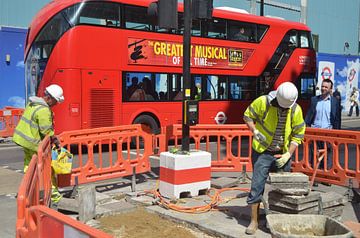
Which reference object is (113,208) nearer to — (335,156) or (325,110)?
(335,156)

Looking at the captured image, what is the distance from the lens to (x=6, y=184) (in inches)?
323

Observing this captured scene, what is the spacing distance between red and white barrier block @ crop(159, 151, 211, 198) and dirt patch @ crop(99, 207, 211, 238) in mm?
647

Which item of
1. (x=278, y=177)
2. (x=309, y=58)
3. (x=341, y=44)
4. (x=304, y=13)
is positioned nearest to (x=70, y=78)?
(x=278, y=177)

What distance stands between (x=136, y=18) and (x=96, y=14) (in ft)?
4.02

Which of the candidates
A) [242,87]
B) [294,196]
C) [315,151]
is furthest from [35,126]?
[242,87]

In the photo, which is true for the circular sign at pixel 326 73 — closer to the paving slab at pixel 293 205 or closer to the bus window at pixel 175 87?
the bus window at pixel 175 87

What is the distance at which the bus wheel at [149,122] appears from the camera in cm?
1296

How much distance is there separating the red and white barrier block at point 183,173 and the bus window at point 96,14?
606 cm

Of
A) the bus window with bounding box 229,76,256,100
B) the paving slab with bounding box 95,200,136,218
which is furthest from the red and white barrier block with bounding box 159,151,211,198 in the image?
the bus window with bounding box 229,76,256,100

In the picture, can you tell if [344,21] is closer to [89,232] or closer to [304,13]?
[304,13]

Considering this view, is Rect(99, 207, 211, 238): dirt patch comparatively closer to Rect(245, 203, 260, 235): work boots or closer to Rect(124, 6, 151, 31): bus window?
Rect(245, 203, 260, 235): work boots

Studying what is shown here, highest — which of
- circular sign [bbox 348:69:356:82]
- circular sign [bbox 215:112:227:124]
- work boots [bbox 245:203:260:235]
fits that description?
circular sign [bbox 348:69:356:82]

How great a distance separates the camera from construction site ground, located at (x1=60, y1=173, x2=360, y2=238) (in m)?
5.46

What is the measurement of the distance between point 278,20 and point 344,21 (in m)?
27.0
